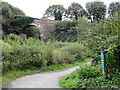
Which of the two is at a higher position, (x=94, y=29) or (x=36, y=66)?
(x=94, y=29)

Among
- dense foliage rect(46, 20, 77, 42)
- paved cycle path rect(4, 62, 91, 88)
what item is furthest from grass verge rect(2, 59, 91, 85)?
dense foliage rect(46, 20, 77, 42)

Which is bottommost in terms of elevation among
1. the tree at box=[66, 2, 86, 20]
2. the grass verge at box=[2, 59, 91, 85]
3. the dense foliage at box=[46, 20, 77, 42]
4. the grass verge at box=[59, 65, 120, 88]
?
the grass verge at box=[2, 59, 91, 85]

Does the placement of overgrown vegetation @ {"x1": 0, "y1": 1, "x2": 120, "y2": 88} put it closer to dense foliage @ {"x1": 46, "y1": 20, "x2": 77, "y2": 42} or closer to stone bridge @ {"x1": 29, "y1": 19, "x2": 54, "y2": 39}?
dense foliage @ {"x1": 46, "y1": 20, "x2": 77, "y2": 42}

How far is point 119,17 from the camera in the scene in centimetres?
807

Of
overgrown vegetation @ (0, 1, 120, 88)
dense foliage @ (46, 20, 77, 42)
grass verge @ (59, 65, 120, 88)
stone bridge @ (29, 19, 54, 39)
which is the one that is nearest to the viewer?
grass verge @ (59, 65, 120, 88)

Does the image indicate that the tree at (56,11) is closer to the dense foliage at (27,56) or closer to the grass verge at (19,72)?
the dense foliage at (27,56)

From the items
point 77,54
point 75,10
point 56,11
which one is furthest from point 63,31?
point 77,54

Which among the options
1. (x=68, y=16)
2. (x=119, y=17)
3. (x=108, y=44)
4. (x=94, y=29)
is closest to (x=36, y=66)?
(x=94, y=29)

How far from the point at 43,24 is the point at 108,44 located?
21045mm

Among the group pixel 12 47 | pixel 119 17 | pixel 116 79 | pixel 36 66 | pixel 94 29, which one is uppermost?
pixel 119 17

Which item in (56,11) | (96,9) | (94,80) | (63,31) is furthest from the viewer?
(56,11)

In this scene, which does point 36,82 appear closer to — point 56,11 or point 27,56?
point 27,56

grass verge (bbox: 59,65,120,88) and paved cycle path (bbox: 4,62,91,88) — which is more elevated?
grass verge (bbox: 59,65,120,88)

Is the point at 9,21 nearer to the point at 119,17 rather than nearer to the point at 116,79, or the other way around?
the point at 119,17
